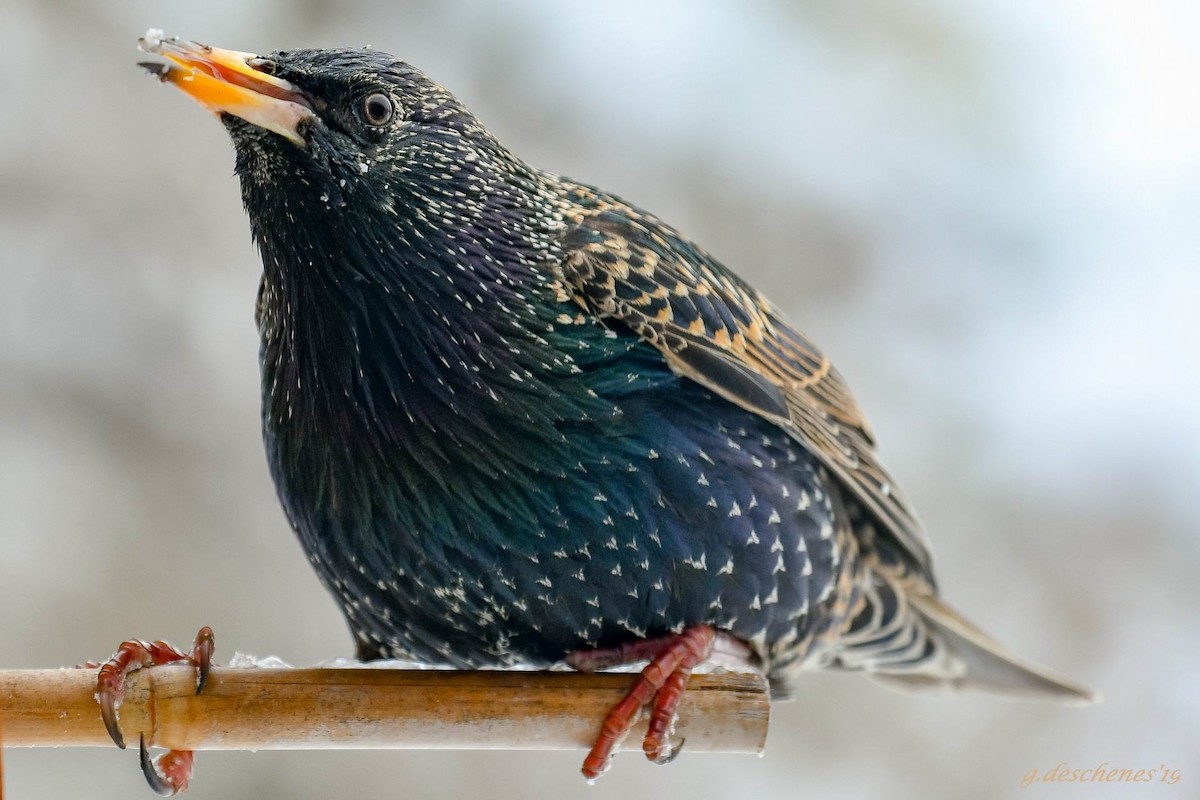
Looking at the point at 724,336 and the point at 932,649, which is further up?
the point at 724,336

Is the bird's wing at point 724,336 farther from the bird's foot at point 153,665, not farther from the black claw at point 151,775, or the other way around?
the black claw at point 151,775

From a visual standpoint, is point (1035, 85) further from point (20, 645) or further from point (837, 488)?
point (20, 645)

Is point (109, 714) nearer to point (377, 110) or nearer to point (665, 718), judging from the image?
point (665, 718)

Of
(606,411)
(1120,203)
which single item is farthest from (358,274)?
(1120,203)

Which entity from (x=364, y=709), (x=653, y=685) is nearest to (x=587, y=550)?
(x=653, y=685)

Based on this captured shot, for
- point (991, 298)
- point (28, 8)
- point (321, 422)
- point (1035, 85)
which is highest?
point (28, 8)

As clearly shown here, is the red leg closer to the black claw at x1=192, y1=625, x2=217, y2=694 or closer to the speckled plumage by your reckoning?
the speckled plumage

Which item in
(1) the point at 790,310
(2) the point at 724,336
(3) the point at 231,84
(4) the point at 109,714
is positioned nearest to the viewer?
(3) the point at 231,84
